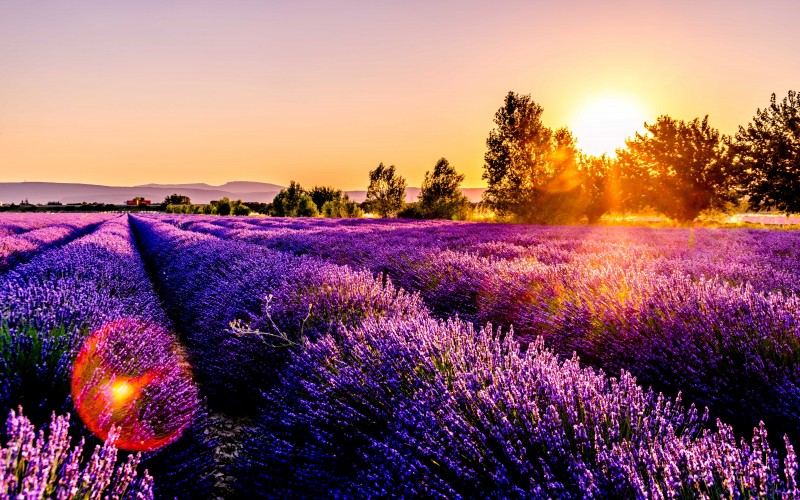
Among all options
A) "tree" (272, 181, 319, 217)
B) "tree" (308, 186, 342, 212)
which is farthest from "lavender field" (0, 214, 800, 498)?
"tree" (308, 186, 342, 212)

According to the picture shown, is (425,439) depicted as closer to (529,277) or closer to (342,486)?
(342,486)

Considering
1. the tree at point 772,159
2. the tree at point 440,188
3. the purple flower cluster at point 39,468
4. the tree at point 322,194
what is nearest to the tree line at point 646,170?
the tree at point 772,159

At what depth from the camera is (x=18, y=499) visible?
0.72m

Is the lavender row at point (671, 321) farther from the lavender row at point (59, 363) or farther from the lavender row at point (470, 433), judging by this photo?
the lavender row at point (59, 363)

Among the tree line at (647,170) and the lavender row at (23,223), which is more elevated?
the tree line at (647,170)

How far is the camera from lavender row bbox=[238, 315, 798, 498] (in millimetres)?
924

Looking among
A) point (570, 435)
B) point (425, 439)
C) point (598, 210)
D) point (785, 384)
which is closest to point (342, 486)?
point (425, 439)

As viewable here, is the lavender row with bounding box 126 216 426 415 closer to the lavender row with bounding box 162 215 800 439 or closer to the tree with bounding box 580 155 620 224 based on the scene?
the lavender row with bounding box 162 215 800 439

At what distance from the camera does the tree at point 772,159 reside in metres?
20.5

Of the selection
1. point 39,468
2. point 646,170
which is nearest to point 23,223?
point 39,468

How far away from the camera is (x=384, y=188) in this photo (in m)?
53.4

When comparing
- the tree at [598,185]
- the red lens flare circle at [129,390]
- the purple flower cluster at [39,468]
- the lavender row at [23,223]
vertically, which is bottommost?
the lavender row at [23,223]

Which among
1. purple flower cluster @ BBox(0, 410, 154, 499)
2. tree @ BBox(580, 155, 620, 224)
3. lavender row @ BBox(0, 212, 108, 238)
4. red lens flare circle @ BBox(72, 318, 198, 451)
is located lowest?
lavender row @ BBox(0, 212, 108, 238)

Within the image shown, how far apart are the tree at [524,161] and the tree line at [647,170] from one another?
0.06 meters
